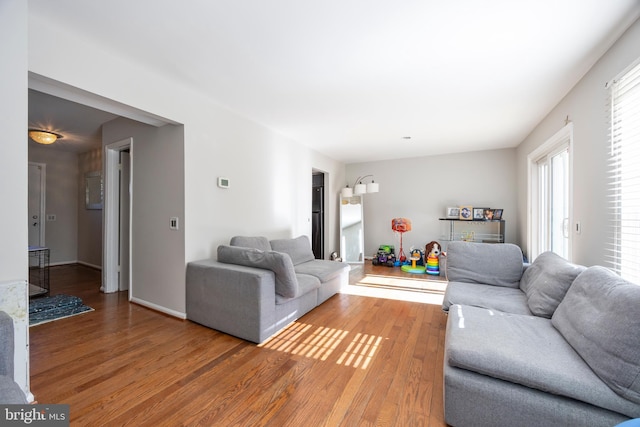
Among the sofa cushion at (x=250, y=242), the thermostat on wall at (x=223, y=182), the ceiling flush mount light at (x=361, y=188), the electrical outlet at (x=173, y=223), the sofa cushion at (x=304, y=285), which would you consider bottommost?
the sofa cushion at (x=304, y=285)

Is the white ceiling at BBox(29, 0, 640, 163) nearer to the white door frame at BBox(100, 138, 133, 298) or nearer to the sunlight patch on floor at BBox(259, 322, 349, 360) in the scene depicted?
the white door frame at BBox(100, 138, 133, 298)

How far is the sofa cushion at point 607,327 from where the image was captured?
3.71 ft

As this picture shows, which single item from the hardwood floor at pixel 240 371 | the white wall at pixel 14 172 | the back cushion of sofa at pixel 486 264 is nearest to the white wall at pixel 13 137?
the white wall at pixel 14 172

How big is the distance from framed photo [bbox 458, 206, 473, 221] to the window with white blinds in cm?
330

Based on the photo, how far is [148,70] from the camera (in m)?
2.35

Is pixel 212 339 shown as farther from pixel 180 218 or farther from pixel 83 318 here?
pixel 83 318

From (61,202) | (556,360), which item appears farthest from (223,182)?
(61,202)

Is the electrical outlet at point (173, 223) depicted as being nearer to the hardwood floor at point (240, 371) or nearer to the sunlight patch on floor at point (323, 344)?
the hardwood floor at point (240, 371)

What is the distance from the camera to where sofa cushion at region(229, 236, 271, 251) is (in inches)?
122

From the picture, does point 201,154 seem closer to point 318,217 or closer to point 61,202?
point 318,217

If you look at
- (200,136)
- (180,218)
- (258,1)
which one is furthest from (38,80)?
(258,1)

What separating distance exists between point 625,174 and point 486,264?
4.46 ft

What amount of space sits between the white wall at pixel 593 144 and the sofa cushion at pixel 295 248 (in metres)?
3.01

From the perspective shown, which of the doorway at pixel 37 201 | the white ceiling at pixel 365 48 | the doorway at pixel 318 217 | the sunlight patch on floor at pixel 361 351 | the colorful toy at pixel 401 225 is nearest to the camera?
the white ceiling at pixel 365 48
